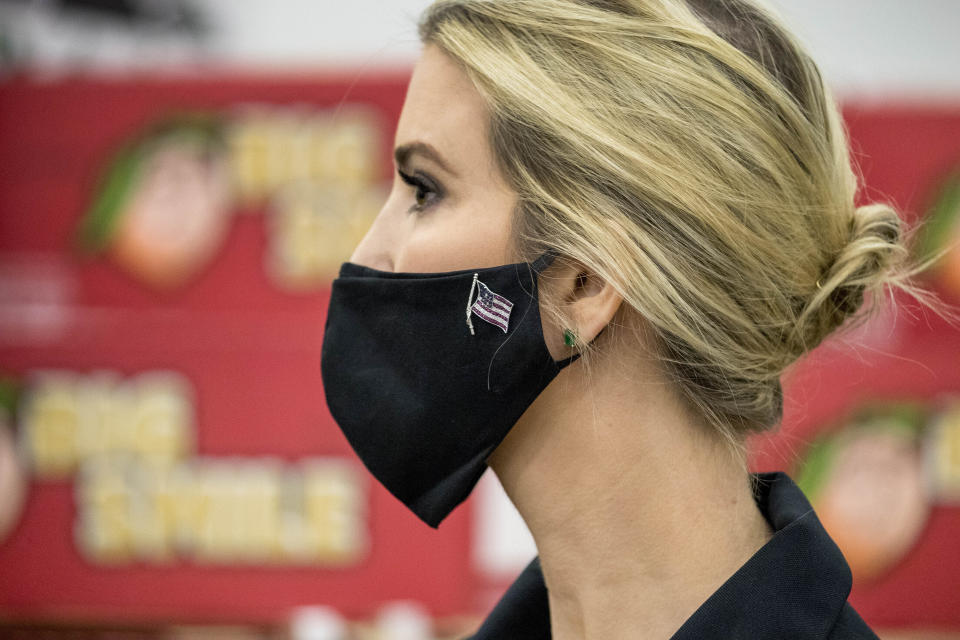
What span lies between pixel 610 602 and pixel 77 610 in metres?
2.97

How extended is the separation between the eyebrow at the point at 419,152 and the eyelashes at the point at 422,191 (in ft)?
0.06

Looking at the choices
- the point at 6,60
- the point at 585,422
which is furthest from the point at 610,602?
the point at 6,60

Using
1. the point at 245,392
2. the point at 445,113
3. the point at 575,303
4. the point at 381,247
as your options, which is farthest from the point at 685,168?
the point at 245,392

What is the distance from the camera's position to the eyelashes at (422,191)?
116cm

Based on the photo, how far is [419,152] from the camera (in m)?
1.17

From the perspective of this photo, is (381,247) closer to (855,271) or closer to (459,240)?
(459,240)

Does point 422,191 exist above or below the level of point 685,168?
below

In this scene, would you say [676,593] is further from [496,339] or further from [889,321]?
[889,321]

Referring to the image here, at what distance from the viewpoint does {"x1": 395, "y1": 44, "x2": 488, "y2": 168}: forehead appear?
1.13 m

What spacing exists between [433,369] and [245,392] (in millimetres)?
2494

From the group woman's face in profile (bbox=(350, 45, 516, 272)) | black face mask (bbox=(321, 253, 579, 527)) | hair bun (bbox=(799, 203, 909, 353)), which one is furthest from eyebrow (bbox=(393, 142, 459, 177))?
hair bun (bbox=(799, 203, 909, 353))

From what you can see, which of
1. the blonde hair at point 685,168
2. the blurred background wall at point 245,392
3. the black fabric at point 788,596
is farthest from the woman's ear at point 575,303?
the blurred background wall at point 245,392

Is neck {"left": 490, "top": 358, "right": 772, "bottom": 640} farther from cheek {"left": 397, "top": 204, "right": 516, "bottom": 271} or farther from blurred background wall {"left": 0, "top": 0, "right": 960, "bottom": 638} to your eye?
blurred background wall {"left": 0, "top": 0, "right": 960, "bottom": 638}

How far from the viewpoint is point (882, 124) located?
11.8ft
